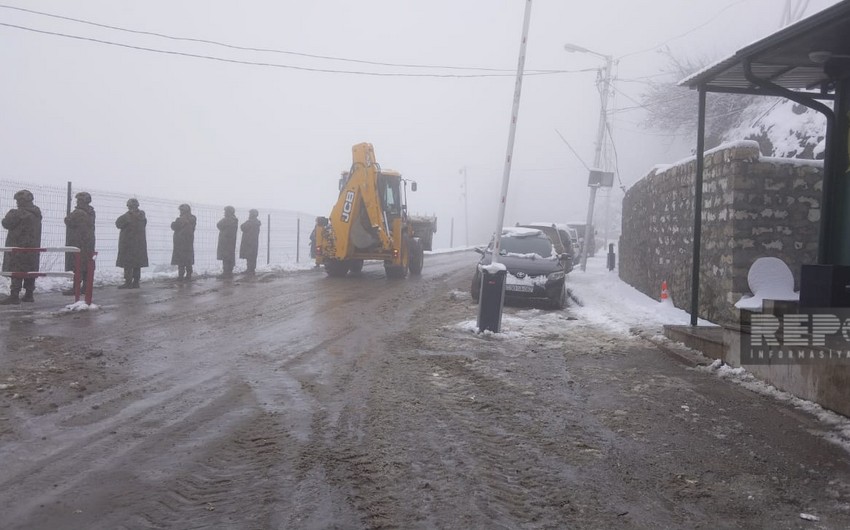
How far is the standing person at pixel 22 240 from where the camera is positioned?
435 inches

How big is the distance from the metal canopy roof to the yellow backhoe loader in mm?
10763

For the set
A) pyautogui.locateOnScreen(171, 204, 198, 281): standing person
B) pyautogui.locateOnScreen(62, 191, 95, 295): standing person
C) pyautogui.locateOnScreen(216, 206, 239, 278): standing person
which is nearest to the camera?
pyautogui.locateOnScreen(62, 191, 95, 295): standing person

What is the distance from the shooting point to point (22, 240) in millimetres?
11281

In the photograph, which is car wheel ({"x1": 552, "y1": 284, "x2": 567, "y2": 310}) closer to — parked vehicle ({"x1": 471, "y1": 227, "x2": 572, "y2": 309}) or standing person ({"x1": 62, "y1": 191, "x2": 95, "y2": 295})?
parked vehicle ({"x1": 471, "y1": 227, "x2": 572, "y2": 309})

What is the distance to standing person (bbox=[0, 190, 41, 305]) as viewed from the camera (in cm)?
1105

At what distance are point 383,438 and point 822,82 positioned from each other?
6584 mm

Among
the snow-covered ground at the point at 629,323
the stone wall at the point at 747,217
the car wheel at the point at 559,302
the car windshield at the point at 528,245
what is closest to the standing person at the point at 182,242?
the car windshield at the point at 528,245

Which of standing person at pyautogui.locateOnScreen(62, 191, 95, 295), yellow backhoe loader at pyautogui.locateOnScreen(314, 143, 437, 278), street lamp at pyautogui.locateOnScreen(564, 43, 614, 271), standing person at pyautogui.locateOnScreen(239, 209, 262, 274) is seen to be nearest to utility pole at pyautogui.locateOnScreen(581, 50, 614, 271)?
street lamp at pyautogui.locateOnScreen(564, 43, 614, 271)

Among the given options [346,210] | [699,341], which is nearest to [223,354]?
[699,341]

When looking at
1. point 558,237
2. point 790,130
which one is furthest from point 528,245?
point 790,130

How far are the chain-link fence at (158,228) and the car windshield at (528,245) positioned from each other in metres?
9.25

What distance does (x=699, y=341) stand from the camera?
8172 mm

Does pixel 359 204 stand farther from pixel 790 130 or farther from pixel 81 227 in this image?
pixel 790 130

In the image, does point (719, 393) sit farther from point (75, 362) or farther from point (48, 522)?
point (75, 362)
